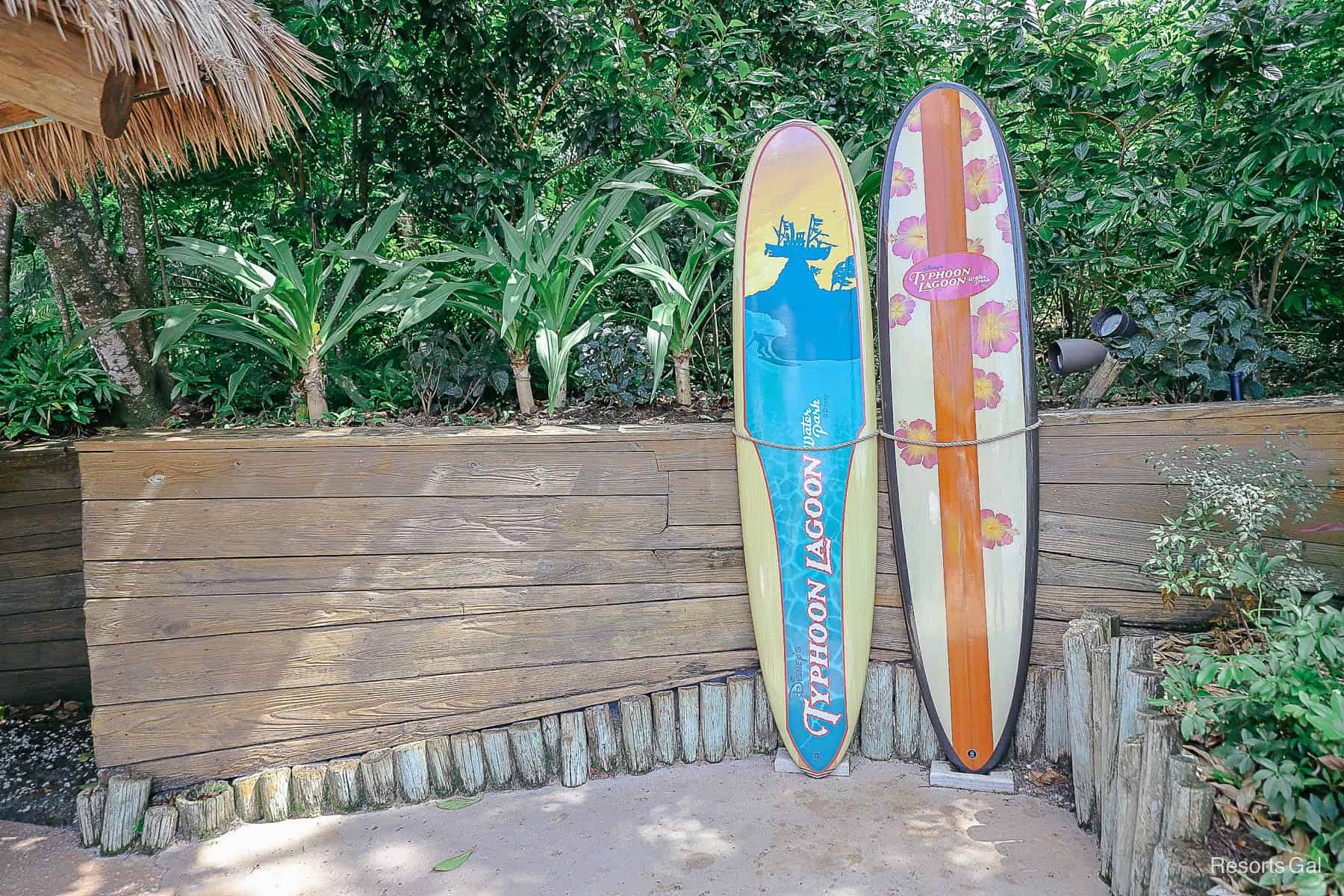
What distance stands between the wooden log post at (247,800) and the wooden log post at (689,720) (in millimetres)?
1216

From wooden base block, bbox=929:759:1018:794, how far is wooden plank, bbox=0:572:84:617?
299cm

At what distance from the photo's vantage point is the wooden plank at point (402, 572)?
8.10ft

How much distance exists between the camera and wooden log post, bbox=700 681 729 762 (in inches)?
99.7

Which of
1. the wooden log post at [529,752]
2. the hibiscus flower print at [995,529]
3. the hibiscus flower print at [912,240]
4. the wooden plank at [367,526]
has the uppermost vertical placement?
the hibiscus flower print at [912,240]

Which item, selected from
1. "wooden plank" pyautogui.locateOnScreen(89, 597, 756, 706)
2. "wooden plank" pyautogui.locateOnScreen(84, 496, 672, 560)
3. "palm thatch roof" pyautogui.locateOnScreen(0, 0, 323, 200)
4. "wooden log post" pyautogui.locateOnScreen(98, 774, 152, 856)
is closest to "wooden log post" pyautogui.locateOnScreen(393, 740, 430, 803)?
"wooden plank" pyautogui.locateOnScreen(89, 597, 756, 706)

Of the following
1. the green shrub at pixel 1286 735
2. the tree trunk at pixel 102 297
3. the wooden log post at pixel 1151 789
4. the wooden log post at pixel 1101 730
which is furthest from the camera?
the tree trunk at pixel 102 297

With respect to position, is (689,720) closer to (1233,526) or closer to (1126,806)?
(1126,806)

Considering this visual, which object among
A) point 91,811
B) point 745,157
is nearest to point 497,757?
point 91,811

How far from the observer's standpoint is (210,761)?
2.50 meters

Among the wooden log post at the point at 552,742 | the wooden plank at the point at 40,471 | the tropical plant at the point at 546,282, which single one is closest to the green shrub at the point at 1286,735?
the wooden log post at the point at 552,742

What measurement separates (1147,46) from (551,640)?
2629mm

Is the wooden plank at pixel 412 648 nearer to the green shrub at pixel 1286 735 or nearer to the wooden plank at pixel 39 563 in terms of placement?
the wooden plank at pixel 39 563

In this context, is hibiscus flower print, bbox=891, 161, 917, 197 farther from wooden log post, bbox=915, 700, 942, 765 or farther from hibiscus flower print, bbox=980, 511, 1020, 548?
wooden log post, bbox=915, 700, 942, 765

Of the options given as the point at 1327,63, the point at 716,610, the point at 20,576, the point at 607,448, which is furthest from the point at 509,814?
the point at 1327,63
